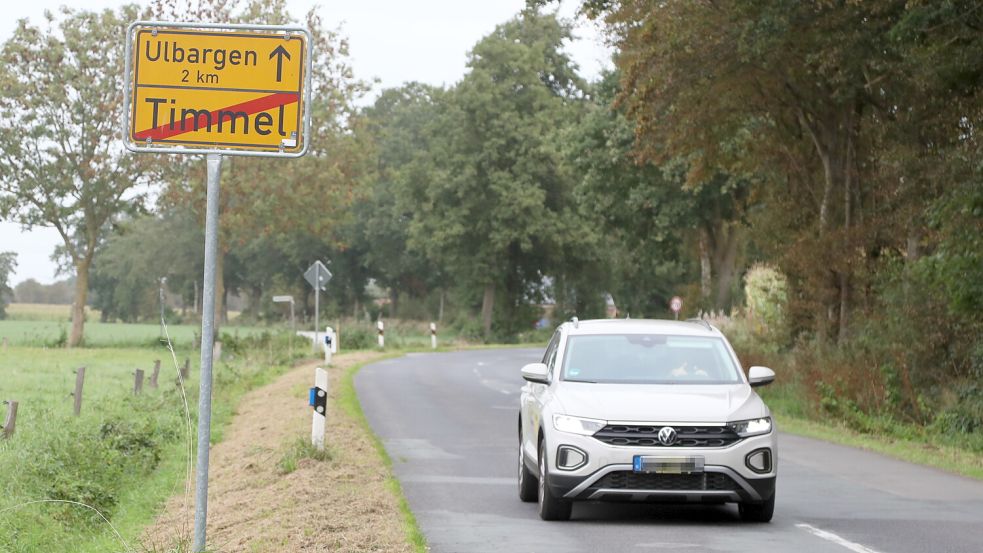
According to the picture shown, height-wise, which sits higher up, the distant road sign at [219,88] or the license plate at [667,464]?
the distant road sign at [219,88]

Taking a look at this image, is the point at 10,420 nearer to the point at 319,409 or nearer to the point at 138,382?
the point at 319,409

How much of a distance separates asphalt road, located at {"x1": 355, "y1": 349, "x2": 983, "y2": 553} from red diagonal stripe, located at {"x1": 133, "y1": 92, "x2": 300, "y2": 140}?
3.96 metres

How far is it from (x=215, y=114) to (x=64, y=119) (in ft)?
161

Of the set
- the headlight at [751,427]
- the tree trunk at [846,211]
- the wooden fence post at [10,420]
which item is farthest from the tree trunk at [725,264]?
the headlight at [751,427]

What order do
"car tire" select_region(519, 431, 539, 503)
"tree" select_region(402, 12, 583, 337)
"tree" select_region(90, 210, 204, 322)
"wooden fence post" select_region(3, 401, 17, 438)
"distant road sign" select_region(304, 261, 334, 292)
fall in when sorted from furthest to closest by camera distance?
"tree" select_region(90, 210, 204, 322) < "tree" select_region(402, 12, 583, 337) < "distant road sign" select_region(304, 261, 334, 292) < "wooden fence post" select_region(3, 401, 17, 438) < "car tire" select_region(519, 431, 539, 503)

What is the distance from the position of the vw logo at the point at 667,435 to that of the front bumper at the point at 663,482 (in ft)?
0.20

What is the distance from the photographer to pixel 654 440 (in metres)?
10.9

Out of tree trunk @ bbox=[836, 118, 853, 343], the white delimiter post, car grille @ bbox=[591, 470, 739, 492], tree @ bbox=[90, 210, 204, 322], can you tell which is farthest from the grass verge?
tree @ bbox=[90, 210, 204, 322]

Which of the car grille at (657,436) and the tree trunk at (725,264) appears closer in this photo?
the car grille at (657,436)

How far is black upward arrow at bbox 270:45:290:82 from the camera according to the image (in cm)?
764

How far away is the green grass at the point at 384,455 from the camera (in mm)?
10586

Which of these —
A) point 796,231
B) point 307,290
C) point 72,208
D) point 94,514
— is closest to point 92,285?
point 307,290

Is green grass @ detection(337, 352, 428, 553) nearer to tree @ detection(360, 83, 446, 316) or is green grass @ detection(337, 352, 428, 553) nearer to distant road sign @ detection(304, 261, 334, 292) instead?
distant road sign @ detection(304, 261, 334, 292)

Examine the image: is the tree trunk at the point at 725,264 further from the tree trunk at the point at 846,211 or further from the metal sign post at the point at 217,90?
the metal sign post at the point at 217,90
